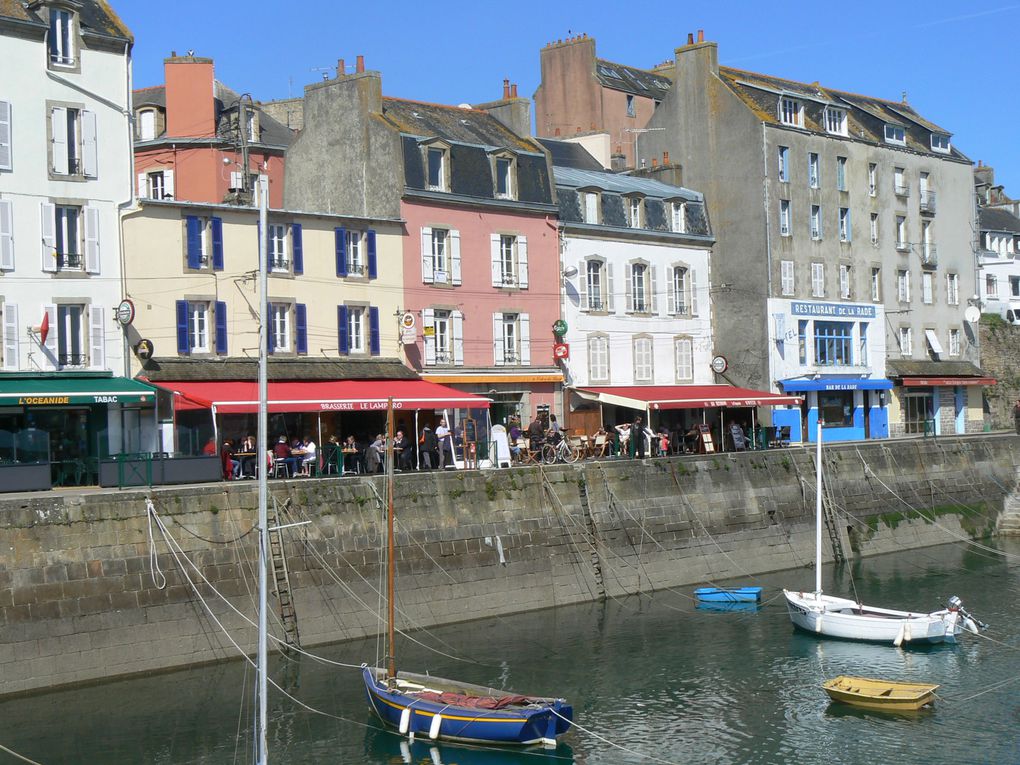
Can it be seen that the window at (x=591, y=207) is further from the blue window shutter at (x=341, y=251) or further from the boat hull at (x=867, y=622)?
the boat hull at (x=867, y=622)

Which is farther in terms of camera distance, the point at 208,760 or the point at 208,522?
the point at 208,522

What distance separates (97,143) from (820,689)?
24022mm

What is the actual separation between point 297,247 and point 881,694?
22.7 m

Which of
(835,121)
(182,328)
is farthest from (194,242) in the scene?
(835,121)

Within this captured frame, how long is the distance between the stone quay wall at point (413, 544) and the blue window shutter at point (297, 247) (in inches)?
381

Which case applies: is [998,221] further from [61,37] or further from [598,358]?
[61,37]

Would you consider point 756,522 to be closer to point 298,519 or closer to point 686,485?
point 686,485

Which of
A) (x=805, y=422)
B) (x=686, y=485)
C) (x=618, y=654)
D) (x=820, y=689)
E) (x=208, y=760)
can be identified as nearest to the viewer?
(x=208, y=760)

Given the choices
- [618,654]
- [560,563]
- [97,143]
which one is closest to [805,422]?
[560,563]

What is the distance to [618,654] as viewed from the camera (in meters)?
32.9

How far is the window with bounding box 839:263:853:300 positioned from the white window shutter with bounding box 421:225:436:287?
22.2 meters

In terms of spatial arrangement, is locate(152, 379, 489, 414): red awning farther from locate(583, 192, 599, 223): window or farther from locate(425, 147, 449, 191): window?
locate(583, 192, 599, 223): window

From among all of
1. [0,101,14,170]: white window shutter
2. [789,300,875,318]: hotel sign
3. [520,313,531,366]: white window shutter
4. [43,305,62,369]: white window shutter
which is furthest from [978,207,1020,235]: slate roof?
[0,101,14,170]: white window shutter

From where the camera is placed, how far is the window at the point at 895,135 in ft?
211
